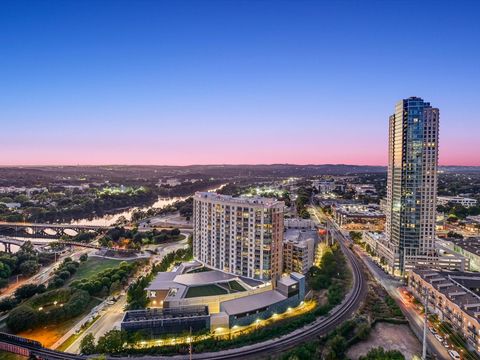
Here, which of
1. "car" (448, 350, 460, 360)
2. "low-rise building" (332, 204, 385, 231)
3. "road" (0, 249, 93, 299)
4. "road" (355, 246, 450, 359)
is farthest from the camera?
"low-rise building" (332, 204, 385, 231)

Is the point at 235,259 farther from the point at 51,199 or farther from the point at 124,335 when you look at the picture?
the point at 51,199

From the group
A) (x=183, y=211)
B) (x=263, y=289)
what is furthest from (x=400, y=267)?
(x=183, y=211)

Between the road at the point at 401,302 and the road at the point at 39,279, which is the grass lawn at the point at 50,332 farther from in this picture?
the road at the point at 401,302

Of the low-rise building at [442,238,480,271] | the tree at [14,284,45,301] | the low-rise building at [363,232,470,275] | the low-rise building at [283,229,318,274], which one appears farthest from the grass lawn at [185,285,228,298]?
the low-rise building at [442,238,480,271]

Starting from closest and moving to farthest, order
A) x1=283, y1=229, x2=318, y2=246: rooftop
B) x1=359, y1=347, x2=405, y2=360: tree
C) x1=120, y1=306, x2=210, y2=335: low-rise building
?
x1=359, y1=347, x2=405, y2=360: tree < x1=120, y1=306, x2=210, y2=335: low-rise building < x1=283, y1=229, x2=318, y2=246: rooftop

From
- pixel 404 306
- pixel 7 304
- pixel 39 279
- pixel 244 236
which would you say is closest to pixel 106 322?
pixel 7 304

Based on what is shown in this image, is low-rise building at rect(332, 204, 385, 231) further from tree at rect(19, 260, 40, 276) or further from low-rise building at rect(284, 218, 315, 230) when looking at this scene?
tree at rect(19, 260, 40, 276)

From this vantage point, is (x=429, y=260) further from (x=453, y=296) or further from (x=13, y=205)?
(x=13, y=205)

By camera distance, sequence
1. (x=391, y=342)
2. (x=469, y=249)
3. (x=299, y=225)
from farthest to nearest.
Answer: (x=299, y=225) → (x=469, y=249) → (x=391, y=342)
